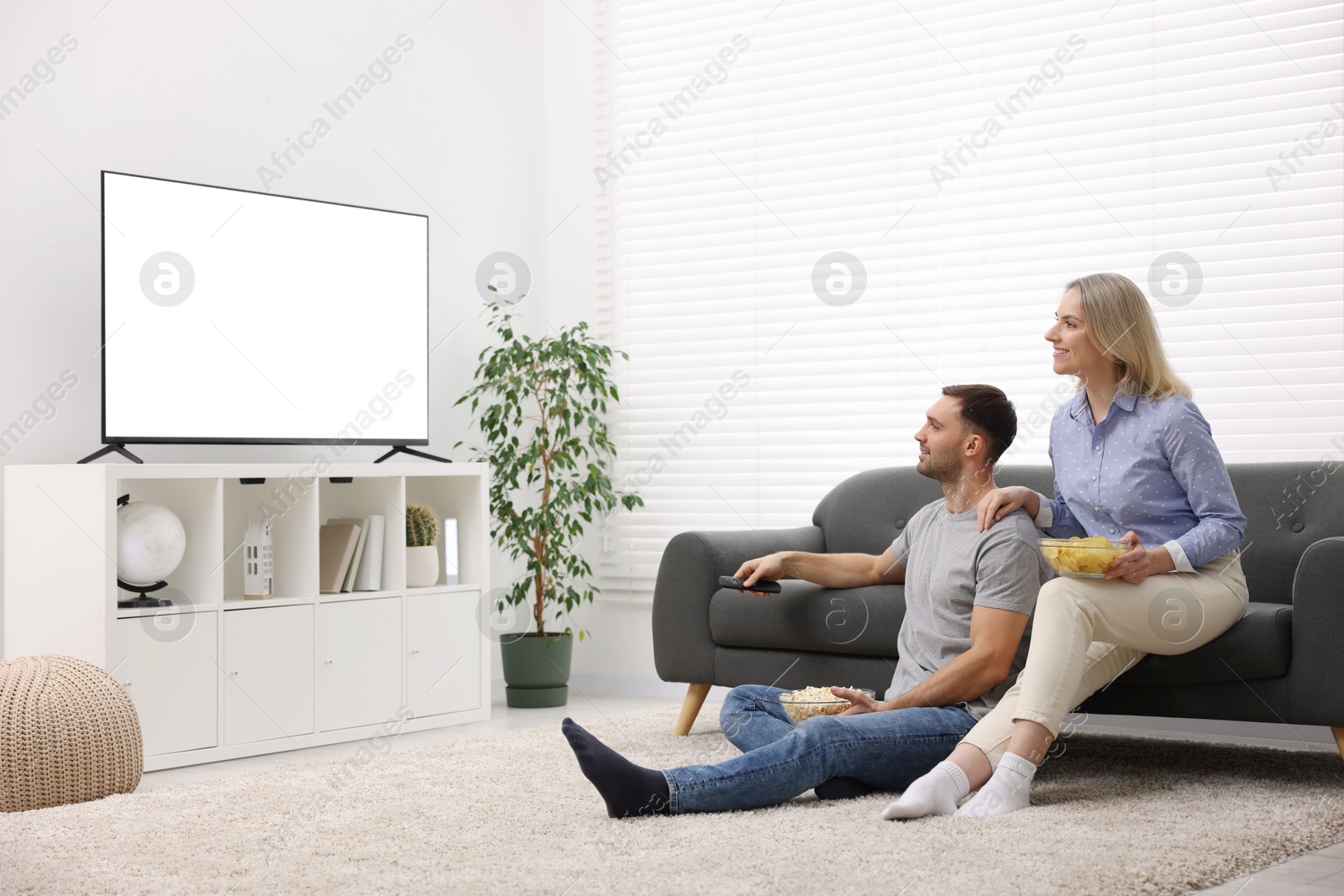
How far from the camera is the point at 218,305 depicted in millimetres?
3518

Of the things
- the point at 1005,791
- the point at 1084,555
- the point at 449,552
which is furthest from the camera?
the point at 449,552

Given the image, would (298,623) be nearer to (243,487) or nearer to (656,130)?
(243,487)

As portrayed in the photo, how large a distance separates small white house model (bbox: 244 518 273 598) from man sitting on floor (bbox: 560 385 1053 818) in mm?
1486

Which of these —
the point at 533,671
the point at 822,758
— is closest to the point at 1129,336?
the point at 822,758

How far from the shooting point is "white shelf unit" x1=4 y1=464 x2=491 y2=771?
3074 mm

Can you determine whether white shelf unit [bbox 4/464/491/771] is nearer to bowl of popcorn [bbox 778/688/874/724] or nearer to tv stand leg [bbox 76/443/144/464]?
tv stand leg [bbox 76/443/144/464]

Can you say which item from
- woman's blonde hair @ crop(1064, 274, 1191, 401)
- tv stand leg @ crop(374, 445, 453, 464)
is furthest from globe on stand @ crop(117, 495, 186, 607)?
woman's blonde hair @ crop(1064, 274, 1191, 401)

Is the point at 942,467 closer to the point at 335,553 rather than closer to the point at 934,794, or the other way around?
the point at 934,794

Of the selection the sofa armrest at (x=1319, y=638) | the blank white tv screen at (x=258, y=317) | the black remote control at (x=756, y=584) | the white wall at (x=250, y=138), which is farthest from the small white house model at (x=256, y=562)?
the sofa armrest at (x=1319, y=638)

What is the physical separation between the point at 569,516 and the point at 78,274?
1771 millimetres

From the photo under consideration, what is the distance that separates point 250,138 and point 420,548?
1401mm

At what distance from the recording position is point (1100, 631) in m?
2.38

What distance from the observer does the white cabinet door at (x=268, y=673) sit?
3312mm

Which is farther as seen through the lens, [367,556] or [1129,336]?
[367,556]
